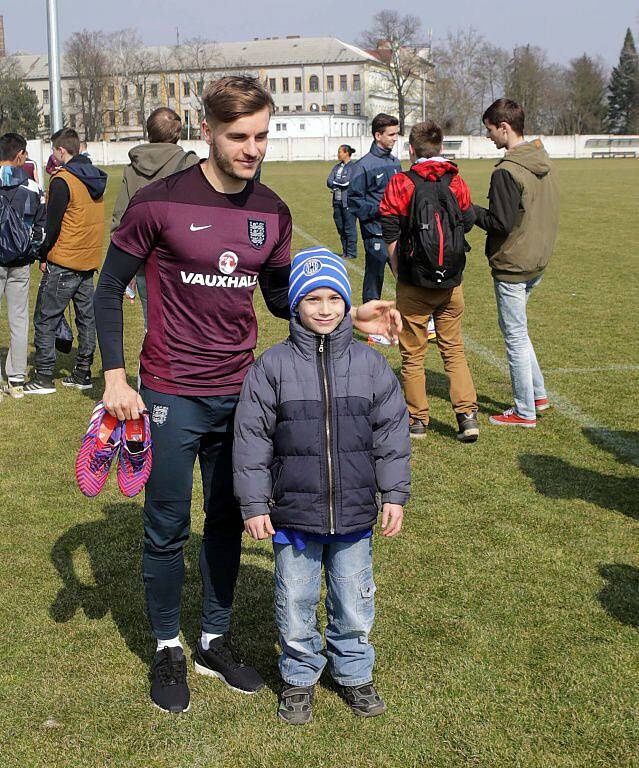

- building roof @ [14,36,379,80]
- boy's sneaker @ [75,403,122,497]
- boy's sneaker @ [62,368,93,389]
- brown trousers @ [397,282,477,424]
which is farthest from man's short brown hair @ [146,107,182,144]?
building roof @ [14,36,379,80]

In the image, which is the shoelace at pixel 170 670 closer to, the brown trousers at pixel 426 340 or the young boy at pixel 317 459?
the young boy at pixel 317 459

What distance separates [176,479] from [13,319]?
5.10 m

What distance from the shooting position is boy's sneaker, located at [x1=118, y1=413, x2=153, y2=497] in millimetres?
3342

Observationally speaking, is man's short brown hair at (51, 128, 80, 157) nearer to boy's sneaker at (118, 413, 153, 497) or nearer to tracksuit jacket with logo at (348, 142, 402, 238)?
tracksuit jacket with logo at (348, 142, 402, 238)

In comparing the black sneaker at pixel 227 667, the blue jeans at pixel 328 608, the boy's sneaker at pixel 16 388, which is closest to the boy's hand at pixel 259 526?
the blue jeans at pixel 328 608

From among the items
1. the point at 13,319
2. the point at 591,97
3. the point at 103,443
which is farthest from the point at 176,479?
the point at 591,97

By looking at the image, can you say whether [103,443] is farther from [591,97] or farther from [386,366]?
[591,97]

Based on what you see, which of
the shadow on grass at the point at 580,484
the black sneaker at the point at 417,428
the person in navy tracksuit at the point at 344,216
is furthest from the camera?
the person in navy tracksuit at the point at 344,216

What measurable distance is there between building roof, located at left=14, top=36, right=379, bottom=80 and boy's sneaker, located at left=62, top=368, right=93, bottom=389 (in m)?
113

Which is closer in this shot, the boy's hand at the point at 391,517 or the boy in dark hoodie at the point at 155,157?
the boy's hand at the point at 391,517

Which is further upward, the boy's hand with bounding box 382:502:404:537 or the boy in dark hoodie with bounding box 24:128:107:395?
the boy in dark hoodie with bounding box 24:128:107:395

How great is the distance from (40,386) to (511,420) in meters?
4.10

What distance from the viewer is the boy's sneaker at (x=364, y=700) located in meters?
3.49

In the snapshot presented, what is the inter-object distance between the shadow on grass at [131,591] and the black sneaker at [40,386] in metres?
3.25
